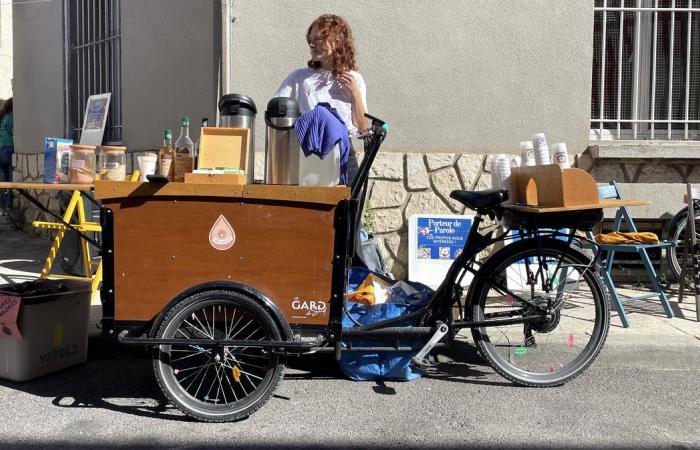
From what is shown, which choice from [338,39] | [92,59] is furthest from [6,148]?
[338,39]

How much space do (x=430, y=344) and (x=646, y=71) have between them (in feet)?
14.0

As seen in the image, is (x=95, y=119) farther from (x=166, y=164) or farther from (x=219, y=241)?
(x=219, y=241)

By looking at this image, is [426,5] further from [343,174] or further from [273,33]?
[343,174]

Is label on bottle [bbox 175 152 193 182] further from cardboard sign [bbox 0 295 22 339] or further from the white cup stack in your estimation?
the white cup stack

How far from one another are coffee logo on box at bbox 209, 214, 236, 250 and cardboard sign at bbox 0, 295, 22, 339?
53.8 inches

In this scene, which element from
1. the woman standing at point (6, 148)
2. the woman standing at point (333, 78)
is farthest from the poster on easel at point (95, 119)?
the woman standing at point (333, 78)

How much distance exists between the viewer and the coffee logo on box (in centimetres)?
331

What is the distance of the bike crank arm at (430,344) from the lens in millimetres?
3721

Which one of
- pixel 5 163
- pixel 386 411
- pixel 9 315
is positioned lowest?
pixel 386 411

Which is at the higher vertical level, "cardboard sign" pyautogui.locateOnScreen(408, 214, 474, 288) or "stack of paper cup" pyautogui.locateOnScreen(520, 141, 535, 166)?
"stack of paper cup" pyautogui.locateOnScreen(520, 141, 535, 166)

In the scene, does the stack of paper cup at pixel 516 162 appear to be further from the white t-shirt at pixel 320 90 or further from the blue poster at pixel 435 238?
the blue poster at pixel 435 238

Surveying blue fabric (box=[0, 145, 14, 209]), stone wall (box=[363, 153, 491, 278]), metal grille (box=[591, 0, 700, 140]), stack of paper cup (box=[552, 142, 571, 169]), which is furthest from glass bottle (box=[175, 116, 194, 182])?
blue fabric (box=[0, 145, 14, 209])

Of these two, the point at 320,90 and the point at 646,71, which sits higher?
the point at 646,71

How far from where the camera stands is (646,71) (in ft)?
21.5
